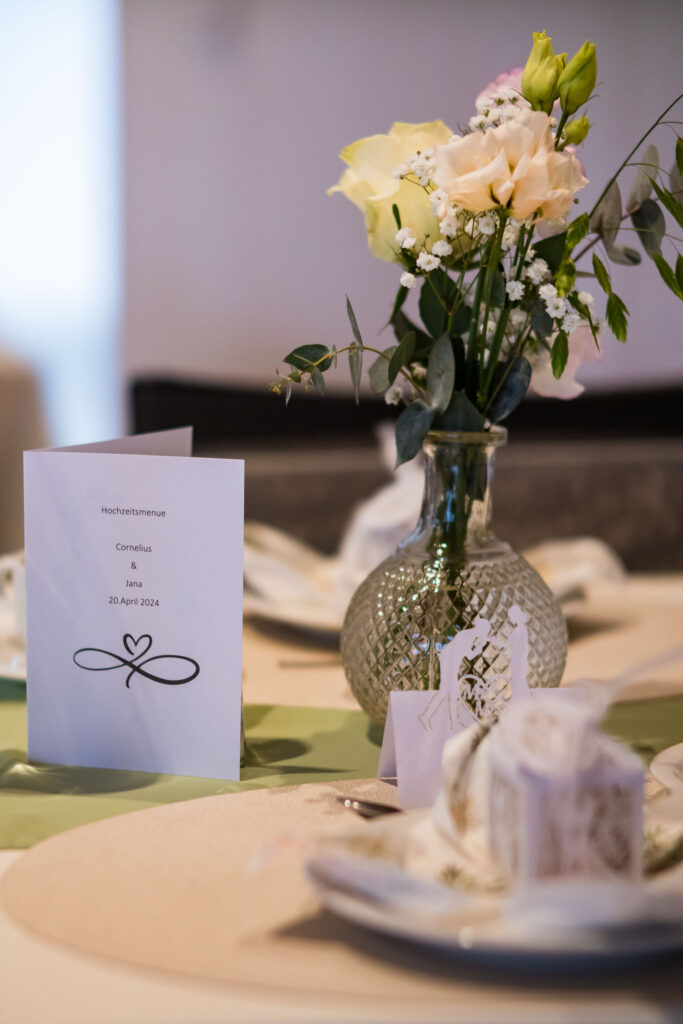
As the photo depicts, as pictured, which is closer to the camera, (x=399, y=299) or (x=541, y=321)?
(x=541, y=321)

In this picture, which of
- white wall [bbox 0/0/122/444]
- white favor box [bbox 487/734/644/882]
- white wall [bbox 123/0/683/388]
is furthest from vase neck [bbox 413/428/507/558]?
white wall [bbox 0/0/122/444]

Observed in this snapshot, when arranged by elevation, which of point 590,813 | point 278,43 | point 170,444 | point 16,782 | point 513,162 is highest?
point 278,43

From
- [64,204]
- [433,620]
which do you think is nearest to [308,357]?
[433,620]

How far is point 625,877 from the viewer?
1.62 feet

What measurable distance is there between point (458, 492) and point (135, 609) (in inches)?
10.8

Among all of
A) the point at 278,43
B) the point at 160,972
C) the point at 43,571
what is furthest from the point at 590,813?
the point at 278,43

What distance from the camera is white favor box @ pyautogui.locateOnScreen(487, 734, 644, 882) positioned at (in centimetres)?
48

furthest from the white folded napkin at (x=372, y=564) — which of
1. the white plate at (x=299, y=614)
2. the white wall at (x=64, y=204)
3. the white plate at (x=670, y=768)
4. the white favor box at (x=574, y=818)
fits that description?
the white wall at (x=64, y=204)

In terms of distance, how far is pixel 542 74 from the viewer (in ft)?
2.34

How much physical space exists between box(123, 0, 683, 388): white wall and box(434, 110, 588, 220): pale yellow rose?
1711 millimetres

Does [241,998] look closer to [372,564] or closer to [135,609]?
[135,609]

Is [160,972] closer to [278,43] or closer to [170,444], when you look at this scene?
[170,444]

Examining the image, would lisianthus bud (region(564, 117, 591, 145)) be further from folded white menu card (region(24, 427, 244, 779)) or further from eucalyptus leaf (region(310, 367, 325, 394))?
folded white menu card (region(24, 427, 244, 779))

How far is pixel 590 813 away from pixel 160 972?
0.73 feet
